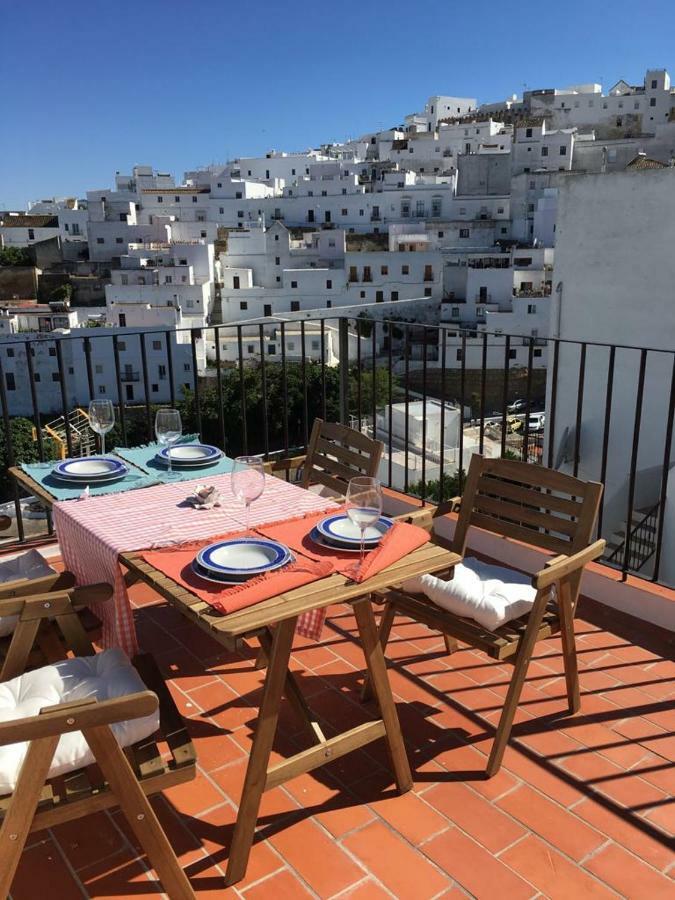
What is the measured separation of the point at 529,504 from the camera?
9.04 feet

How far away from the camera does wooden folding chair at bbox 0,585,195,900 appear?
146 centimetres

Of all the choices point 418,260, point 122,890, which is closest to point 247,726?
point 122,890

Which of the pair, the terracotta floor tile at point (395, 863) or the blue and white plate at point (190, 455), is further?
the blue and white plate at point (190, 455)

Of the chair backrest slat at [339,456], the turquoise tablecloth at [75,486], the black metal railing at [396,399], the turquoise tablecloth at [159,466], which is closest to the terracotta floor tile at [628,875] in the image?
the chair backrest slat at [339,456]

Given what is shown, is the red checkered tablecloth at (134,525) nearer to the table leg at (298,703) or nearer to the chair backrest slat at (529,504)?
the table leg at (298,703)

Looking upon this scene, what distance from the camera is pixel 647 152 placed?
5562 cm

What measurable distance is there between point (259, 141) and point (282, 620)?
8821cm

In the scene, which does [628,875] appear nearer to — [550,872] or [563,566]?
[550,872]

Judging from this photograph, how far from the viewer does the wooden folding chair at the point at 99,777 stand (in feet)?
4.80

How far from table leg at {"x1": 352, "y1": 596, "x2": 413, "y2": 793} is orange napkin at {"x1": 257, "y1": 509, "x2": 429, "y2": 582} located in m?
0.16

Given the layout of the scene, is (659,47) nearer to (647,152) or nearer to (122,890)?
(647,152)

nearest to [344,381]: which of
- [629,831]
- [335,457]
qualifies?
[335,457]

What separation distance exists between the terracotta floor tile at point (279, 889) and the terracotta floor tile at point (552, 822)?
0.66 meters

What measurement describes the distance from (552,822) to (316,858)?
696 millimetres
